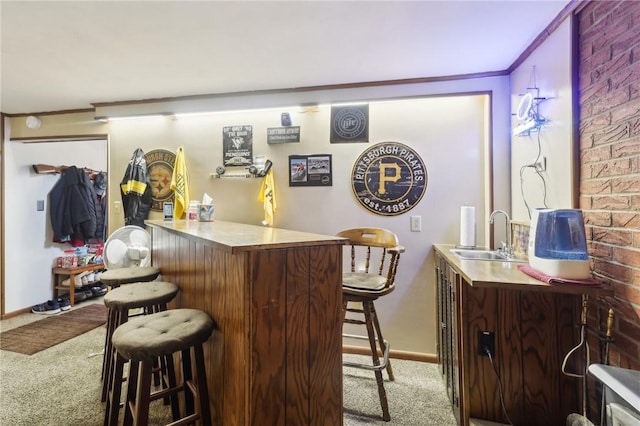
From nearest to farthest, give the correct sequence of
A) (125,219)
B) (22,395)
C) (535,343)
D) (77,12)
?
(535,343)
(77,12)
(22,395)
(125,219)

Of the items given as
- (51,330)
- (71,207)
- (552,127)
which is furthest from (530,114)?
(71,207)

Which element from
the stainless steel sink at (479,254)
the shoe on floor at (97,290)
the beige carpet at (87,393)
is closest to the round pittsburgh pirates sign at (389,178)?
the stainless steel sink at (479,254)

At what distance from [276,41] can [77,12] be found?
1.07 m

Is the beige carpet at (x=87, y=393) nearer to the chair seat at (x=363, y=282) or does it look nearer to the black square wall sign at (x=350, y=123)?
the chair seat at (x=363, y=282)

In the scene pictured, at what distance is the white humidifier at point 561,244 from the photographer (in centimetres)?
135

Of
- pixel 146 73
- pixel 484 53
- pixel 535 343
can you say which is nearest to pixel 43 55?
pixel 146 73

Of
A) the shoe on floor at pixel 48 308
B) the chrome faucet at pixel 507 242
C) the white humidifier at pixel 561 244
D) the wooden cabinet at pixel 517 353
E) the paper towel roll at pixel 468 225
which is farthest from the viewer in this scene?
the shoe on floor at pixel 48 308

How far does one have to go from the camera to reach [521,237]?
2.08 m

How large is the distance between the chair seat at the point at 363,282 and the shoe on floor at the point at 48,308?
3.63 m

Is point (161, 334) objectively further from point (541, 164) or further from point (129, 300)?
point (541, 164)

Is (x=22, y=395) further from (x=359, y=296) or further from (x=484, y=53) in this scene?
(x=484, y=53)

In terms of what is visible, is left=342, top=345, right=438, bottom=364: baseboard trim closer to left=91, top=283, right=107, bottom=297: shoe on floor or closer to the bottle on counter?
the bottle on counter

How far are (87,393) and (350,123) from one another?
2.81 m

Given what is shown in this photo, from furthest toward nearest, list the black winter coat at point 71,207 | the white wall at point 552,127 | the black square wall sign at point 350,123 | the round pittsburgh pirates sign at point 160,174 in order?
the black winter coat at point 71,207 < the round pittsburgh pirates sign at point 160,174 < the black square wall sign at point 350,123 < the white wall at point 552,127
